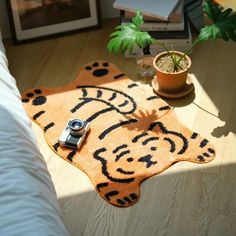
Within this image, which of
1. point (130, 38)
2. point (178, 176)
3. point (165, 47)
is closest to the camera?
point (178, 176)

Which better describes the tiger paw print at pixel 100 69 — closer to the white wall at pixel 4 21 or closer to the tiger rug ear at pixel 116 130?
the tiger rug ear at pixel 116 130

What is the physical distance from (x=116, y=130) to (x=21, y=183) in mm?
903

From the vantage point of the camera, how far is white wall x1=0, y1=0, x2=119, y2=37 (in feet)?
8.56

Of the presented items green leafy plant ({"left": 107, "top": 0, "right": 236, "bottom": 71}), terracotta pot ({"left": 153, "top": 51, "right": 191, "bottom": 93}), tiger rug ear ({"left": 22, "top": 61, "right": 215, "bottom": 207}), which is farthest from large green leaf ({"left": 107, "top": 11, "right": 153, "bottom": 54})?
tiger rug ear ({"left": 22, "top": 61, "right": 215, "bottom": 207})

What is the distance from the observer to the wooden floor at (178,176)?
1877 millimetres

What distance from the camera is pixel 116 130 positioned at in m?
2.22

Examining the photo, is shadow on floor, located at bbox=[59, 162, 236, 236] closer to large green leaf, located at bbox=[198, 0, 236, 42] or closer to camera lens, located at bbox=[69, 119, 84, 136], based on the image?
camera lens, located at bbox=[69, 119, 84, 136]

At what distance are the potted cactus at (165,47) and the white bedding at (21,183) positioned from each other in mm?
660

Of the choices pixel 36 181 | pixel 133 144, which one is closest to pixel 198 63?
pixel 133 144

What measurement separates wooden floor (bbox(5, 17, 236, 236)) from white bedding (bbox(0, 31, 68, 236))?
0.42m

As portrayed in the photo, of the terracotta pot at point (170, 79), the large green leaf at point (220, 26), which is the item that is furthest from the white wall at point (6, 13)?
the large green leaf at point (220, 26)

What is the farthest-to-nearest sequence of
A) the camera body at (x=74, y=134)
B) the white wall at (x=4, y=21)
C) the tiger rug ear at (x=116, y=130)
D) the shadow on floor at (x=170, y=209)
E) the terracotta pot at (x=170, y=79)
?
1. the white wall at (x=4, y=21)
2. the terracotta pot at (x=170, y=79)
3. the camera body at (x=74, y=134)
4. the tiger rug ear at (x=116, y=130)
5. the shadow on floor at (x=170, y=209)

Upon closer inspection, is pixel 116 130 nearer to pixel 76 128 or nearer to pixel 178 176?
pixel 76 128

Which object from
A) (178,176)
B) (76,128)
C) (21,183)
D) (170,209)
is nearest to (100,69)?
(76,128)
